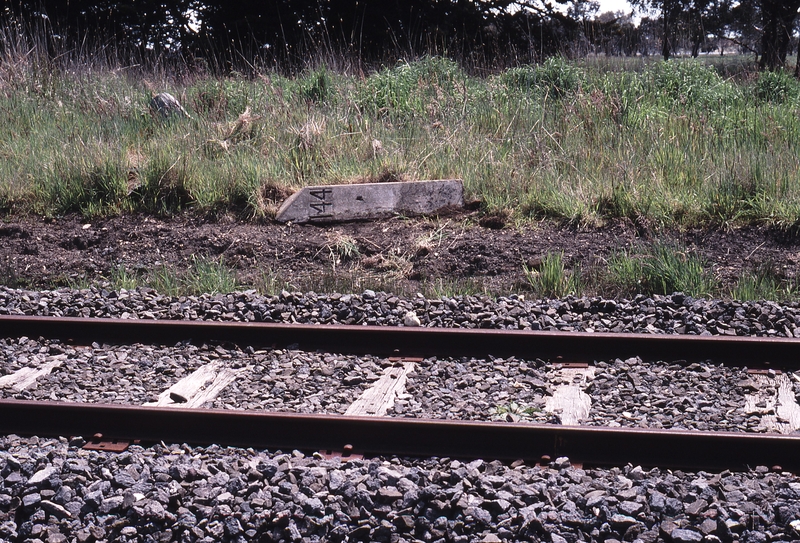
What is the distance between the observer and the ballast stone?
7727 millimetres

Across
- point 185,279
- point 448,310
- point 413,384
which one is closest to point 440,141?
point 185,279

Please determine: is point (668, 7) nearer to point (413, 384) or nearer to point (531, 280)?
point (531, 280)

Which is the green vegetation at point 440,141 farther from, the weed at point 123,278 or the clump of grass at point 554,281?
the weed at point 123,278

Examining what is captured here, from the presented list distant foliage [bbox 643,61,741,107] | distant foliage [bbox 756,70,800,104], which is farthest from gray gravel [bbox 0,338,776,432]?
distant foliage [bbox 756,70,800,104]

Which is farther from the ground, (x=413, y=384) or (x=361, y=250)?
(x=361, y=250)

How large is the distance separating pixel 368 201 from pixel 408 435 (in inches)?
177

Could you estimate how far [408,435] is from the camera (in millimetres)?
3518

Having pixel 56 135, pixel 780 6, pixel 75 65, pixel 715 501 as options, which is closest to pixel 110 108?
pixel 56 135

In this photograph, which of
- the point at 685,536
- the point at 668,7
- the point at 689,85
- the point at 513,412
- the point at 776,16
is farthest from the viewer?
the point at 668,7

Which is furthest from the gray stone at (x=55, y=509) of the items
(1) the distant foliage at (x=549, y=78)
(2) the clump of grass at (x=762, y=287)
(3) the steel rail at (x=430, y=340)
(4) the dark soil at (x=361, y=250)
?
(1) the distant foliage at (x=549, y=78)

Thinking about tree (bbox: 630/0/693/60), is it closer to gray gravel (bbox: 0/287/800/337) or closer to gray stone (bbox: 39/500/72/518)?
gray gravel (bbox: 0/287/800/337)

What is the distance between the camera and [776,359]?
4410 millimetres

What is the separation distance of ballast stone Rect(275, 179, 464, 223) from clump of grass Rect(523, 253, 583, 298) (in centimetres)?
198

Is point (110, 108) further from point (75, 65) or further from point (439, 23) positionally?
point (439, 23)
